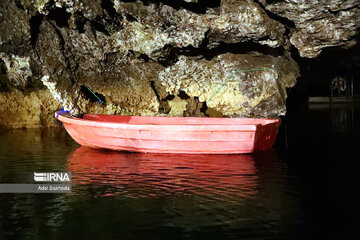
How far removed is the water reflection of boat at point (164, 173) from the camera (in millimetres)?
6434

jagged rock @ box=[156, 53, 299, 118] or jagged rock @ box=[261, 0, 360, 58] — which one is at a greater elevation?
jagged rock @ box=[261, 0, 360, 58]

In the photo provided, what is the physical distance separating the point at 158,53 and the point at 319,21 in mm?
4972

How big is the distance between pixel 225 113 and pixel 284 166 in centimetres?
575

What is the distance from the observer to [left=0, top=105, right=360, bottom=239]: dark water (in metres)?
4.83

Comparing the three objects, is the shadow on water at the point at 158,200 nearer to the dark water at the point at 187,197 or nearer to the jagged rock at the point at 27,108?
the dark water at the point at 187,197

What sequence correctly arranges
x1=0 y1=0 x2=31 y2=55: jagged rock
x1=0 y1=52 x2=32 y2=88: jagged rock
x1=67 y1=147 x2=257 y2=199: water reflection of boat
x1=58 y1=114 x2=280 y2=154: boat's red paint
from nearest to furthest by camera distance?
x1=67 y1=147 x2=257 y2=199: water reflection of boat
x1=58 y1=114 x2=280 y2=154: boat's red paint
x1=0 y1=0 x2=31 y2=55: jagged rock
x1=0 y1=52 x2=32 y2=88: jagged rock

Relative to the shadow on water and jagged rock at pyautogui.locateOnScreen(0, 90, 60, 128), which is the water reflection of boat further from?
jagged rock at pyautogui.locateOnScreen(0, 90, 60, 128)

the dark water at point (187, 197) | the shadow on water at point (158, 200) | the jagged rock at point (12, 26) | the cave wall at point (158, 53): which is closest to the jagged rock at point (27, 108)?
the cave wall at point (158, 53)

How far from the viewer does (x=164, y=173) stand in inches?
299

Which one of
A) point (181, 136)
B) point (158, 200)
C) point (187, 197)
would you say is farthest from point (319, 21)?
point (158, 200)

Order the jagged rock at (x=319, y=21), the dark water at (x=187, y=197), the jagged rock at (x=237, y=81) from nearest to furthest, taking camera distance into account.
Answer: the dark water at (x=187, y=197) < the jagged rock at (x=319, y=21) < the jagged rock at (x=237, y=81)

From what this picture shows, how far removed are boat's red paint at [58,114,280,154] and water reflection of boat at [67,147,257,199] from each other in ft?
0.67

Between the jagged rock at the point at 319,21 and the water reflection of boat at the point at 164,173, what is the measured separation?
15.7ft

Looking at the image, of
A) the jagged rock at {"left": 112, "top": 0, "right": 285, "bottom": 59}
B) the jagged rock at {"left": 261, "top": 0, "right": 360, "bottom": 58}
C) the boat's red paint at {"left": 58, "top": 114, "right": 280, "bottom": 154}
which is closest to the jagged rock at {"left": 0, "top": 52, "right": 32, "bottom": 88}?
the jagged rock at {"left": 112, "top": 0, "right": 285, "bottom": 59}
